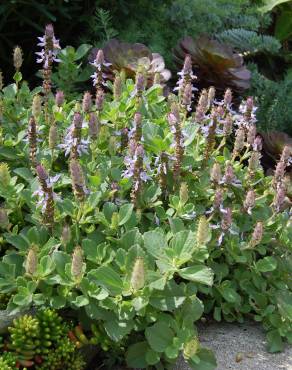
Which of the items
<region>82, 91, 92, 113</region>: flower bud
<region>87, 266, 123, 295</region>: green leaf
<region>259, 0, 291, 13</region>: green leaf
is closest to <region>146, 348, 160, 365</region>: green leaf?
<region>87, 266, 123, 295</region>: green leaf

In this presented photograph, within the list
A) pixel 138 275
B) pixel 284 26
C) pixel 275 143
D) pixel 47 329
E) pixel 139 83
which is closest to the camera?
pixel 138 275

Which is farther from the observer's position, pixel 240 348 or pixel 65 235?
pixel 240 348

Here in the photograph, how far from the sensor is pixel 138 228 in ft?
7.27

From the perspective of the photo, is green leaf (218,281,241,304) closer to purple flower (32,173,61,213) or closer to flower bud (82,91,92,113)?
purple flower (32,173,61,213)

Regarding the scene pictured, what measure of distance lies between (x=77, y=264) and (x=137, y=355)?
365 mm

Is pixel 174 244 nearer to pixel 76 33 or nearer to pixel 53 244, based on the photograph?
pixel 53 244

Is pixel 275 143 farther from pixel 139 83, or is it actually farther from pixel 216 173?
pixel 216 173

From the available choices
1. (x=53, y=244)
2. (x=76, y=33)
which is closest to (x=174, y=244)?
(x=53, y=244)

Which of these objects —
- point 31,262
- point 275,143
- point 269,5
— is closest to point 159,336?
point 31,262

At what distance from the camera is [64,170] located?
2.47 m

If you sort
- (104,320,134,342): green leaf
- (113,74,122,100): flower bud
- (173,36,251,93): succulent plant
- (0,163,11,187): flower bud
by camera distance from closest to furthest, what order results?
(104,320,134,342): green leaf < (0,163,11,187): flower bud < (113,74,122,100): flower bud < (173,36,251,93): succulent plant

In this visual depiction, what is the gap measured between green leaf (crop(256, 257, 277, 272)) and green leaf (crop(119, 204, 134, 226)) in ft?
1.66

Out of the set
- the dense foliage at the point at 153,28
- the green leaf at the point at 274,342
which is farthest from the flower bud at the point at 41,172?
the dense foliage at the point at 153,28

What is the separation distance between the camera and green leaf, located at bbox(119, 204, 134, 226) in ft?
Answer: 6.74
